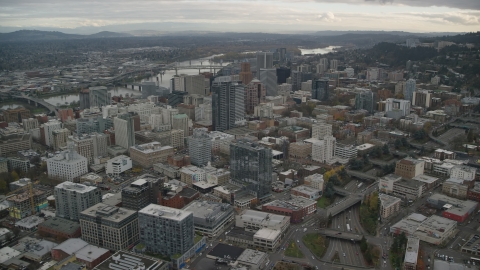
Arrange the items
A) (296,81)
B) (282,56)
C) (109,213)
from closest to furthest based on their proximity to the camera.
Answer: (109,213), (296,81), (282,56)

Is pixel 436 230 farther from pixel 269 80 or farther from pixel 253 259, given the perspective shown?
pixel 269 80

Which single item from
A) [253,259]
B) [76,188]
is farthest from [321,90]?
[253,259]

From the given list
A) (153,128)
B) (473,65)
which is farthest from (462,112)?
(153,128)

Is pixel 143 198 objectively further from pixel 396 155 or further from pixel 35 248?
pixel 396 155

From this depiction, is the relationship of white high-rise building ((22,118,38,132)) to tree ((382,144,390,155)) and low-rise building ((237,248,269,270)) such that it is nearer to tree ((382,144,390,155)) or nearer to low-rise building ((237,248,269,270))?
low-rise building ((237,248,269,270))

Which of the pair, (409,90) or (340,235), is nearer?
(340,235)

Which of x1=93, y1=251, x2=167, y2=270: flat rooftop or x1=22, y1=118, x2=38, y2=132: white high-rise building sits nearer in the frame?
x1=93, y1=251, x2=167, y2=270: flat rooftop

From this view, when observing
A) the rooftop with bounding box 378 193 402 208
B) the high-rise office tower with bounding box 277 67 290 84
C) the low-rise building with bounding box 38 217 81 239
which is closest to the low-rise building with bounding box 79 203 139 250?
the low-rise building with bounding box 38 217 81 239

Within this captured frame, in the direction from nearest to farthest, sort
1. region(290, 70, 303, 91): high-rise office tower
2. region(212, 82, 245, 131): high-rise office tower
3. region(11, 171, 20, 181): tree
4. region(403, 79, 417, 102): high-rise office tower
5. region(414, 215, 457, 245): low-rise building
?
region(414, 215, 457, 245): low-rise building < region(11, 171, 20, 181): tree < region(212, 82, 245, 131): high-rise office tower < region(403, 79, 417, 102): high-rise office tower < region(290, 70, 303, 91): high-rise office tower
